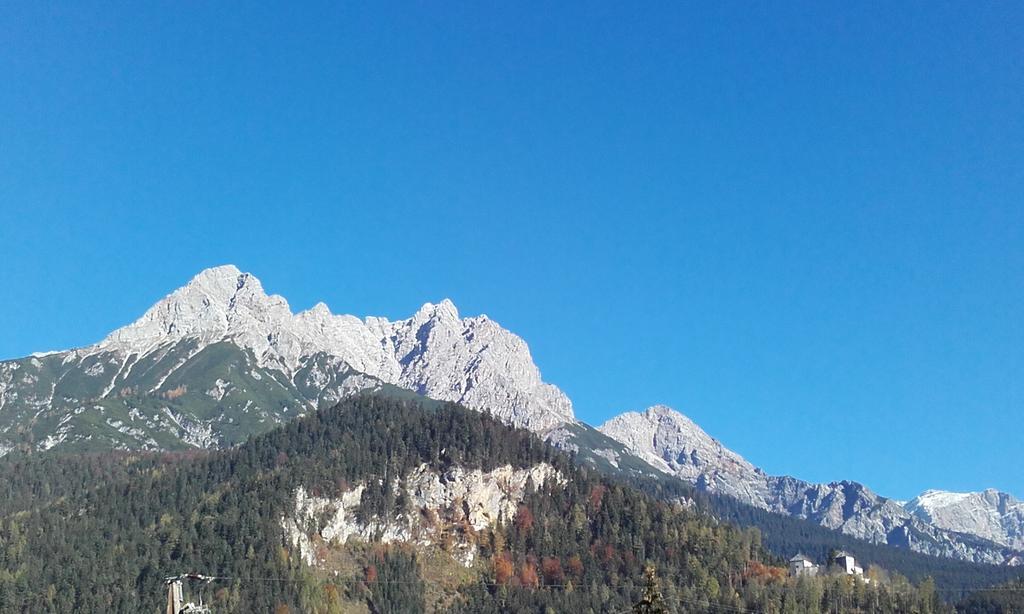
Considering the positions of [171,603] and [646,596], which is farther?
[646,596]

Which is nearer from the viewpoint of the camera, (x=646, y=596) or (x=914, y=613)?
(x=646, y=596)

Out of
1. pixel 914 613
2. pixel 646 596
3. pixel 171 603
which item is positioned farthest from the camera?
pixel 914 613

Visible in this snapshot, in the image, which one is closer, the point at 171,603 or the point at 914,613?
the point at 171,603

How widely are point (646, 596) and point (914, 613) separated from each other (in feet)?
219

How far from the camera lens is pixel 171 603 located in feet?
219

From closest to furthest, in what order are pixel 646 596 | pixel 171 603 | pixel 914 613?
pixel 171 603 < pixel 646 596 < pixel 914 613

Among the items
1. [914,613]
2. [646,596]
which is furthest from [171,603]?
[914,613]

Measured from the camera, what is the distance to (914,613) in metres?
136

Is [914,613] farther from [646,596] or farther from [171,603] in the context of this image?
[171,603]

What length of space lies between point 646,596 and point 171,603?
33015mm

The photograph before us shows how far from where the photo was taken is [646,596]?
271 feet
